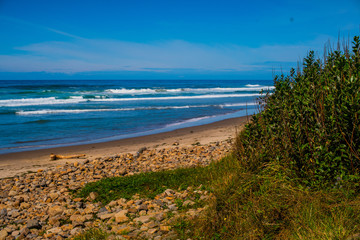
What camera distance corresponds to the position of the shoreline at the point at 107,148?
871cm

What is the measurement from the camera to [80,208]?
5117mm

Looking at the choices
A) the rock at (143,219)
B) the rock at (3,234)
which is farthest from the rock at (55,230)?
the rock at (143,219)

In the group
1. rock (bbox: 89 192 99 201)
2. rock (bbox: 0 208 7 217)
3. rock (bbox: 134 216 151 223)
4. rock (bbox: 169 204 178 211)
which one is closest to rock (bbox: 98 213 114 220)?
rock (bbox: 134 216 151 223)

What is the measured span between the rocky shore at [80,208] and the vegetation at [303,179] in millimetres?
537

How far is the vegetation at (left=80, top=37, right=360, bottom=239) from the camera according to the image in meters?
3.30

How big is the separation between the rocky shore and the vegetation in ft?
1.76

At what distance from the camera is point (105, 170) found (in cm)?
722

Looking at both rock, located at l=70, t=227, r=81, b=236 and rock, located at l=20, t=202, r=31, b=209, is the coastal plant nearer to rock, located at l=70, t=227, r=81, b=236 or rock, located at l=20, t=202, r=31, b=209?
rock, located at l=70, t=227, r=81, b=236

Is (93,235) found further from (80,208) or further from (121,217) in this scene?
(80,208)

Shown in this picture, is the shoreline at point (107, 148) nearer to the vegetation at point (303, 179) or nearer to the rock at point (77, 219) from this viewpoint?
the vegetation at point (303, 179)

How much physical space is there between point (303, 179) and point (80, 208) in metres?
3.78

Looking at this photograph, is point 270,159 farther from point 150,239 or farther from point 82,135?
point 82,135

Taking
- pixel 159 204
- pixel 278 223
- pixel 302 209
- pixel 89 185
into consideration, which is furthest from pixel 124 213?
pixel 302 209

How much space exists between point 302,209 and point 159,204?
2.24 metres
